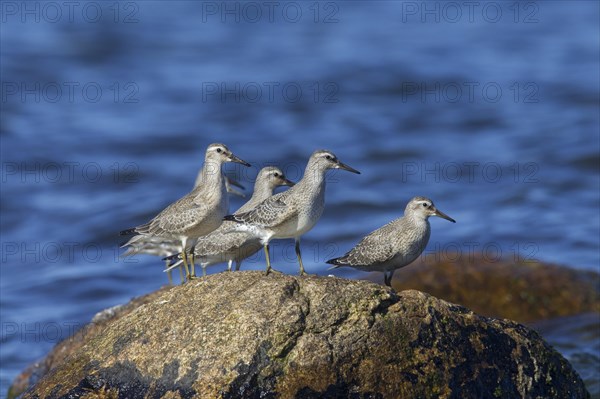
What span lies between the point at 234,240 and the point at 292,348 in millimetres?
Result: 3375

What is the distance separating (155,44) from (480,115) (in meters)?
11.6

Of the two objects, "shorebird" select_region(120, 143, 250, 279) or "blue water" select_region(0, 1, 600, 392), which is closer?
"shorebird" select_region(120, 143, 250, 279)

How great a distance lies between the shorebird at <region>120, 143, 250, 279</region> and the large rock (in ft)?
4.98

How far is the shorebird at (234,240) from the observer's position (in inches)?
452

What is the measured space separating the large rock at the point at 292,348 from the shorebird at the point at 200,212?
4.98 feet

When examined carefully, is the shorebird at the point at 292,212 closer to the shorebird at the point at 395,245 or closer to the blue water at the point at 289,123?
the shorebird at the point at 395,245

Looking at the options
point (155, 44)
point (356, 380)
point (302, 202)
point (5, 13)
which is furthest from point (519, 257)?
point (5, 13)

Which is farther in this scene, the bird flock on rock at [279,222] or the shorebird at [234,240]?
the shorebird at [234,240]

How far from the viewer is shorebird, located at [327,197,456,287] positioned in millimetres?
10680

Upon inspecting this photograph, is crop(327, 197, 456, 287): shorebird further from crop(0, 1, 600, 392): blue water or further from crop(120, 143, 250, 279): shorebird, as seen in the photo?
crop(0, 1, 600, 392): blue water

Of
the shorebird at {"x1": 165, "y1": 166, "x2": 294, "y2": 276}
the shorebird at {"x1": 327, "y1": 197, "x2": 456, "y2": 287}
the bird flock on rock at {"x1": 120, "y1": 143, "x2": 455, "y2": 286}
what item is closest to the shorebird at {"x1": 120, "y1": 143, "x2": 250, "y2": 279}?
the bird flock on rock at {"x1": 120, "y1": 143, "x2": 455, "y2": 286}

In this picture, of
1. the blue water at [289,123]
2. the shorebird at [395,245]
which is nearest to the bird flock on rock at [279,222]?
the shorebird at [395,245]

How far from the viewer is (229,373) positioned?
8.24m

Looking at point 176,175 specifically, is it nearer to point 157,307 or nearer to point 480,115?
point 480,115
